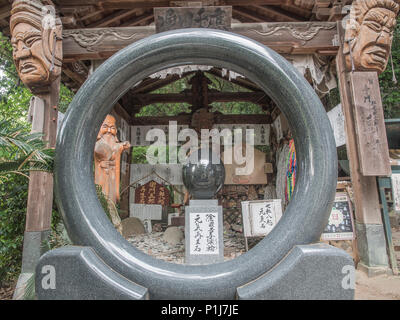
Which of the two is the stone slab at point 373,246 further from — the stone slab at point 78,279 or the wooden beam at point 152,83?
the wooden beam at point 152,83

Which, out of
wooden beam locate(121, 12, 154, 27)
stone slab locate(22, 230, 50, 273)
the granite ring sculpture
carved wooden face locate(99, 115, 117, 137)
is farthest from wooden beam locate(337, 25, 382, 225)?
stone slab locate(22, 230, 50, 273)

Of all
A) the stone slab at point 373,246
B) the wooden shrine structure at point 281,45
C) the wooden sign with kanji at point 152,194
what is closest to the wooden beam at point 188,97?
the wooden sign with kanji at point 152,194

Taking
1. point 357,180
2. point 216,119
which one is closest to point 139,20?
point 216,119

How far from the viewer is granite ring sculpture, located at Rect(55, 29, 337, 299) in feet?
2.74

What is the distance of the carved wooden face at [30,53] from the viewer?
3.33m

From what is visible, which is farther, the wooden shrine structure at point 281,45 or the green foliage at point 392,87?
the green foliage at point 392,87

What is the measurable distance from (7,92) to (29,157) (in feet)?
27.1

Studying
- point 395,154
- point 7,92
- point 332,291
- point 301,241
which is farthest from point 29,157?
point 7,92

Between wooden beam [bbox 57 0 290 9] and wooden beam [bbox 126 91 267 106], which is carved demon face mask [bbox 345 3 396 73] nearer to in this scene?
wooden beam [bbox 57 0 290 9]

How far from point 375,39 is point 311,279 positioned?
3.77m

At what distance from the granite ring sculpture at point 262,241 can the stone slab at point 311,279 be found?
0.05 m

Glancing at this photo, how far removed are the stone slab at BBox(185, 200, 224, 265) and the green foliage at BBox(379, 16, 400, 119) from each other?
5646mm

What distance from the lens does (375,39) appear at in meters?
3.32

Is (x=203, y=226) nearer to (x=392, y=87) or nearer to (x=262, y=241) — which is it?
(x=262, y=241)
